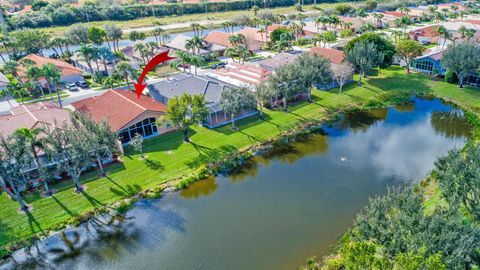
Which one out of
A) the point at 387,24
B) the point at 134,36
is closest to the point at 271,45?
the point at 134,36

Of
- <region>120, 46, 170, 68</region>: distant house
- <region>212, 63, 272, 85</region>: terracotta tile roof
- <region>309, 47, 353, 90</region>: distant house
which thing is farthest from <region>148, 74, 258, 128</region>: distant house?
<region>120, 46, 170, 68</region>: distant house

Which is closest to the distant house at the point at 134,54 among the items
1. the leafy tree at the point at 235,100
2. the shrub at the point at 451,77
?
the leafy tree at the point at 235,100

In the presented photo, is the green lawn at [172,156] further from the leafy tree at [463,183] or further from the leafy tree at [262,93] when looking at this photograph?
the leafy tree at [463,183]

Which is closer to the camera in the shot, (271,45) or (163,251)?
→ (163,251)

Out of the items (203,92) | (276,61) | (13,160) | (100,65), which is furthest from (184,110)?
(100,65)

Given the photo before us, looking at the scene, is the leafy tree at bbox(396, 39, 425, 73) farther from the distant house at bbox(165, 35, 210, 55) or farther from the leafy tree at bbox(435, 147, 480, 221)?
the leafy tree at bbox(435, 147, 480, 221)

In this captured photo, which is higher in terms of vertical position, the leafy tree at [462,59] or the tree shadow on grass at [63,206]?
the leafy tree at [462,59]

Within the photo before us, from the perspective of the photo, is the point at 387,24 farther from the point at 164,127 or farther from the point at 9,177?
the point at 9,177
